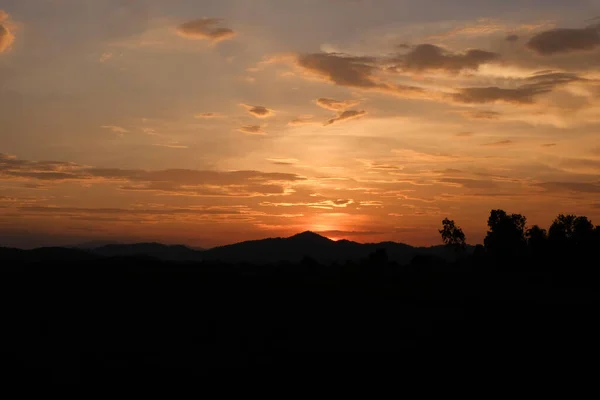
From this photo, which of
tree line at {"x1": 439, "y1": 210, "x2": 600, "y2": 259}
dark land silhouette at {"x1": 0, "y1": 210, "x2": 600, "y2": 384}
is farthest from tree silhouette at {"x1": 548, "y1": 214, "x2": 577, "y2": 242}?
dark land silhouette at {"x1": 0, "y1": 210, "x2": 600, "y2": 384}

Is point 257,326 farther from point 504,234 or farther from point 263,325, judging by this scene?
point 504,234

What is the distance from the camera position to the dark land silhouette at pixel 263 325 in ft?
125

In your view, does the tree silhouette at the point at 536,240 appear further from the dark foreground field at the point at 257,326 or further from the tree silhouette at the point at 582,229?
the dark foreground field at the point at 257,326

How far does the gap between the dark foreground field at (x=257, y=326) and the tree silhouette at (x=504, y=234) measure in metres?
59.6

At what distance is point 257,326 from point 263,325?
712 mm

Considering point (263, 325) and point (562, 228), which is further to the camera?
point (562, 228)

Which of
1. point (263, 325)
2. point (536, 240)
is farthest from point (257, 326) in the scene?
point (536, 240)

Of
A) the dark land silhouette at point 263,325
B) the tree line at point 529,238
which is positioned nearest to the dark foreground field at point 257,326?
the dark land silhouette at point 263,325

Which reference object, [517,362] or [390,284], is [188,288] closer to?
[390,284]

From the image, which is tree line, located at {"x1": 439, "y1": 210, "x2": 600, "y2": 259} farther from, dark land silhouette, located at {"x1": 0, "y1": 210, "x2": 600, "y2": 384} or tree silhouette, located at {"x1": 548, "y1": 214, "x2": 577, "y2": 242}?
dark land silhouette, located at {"x1": 0, "y1": 210, "x2": 600, "y2": 384}

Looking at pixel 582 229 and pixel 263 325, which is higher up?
pixel 582 229

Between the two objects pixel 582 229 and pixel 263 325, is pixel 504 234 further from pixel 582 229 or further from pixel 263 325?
pixel 263 325

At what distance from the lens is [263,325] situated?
49.8m

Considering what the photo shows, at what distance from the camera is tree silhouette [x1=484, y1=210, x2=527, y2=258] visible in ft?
452
